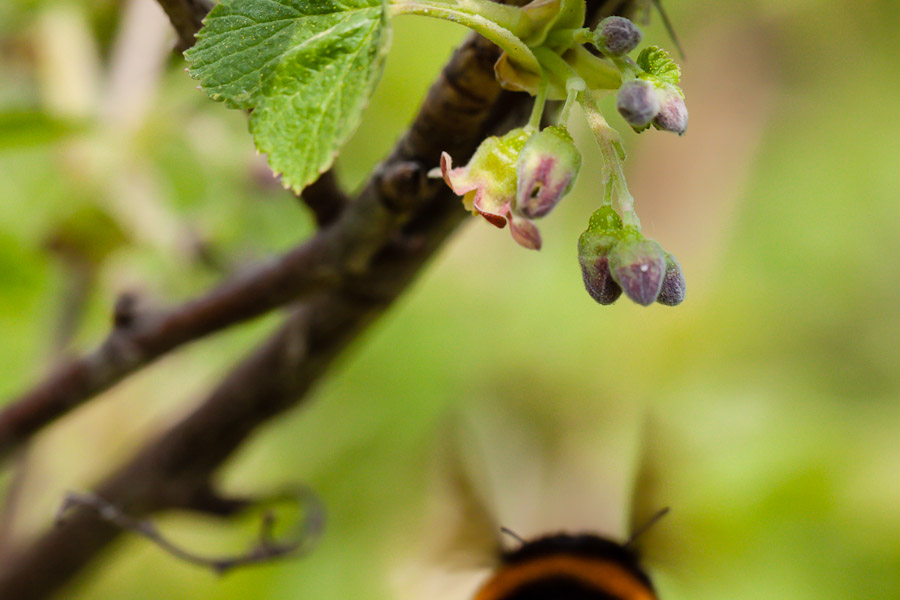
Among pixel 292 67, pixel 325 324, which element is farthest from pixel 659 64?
pixel 325 324

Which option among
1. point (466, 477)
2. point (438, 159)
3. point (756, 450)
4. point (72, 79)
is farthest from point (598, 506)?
point (438, 159)

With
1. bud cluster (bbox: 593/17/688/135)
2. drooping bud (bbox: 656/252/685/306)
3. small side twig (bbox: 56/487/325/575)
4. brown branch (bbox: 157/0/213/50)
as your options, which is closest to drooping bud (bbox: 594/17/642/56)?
bud cluster (bbox: 593/17/688/135)

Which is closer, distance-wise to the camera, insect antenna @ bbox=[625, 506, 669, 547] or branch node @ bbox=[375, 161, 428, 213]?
branch node @ bbox=[375, 161, 428, 213]

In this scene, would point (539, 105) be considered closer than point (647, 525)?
Yes

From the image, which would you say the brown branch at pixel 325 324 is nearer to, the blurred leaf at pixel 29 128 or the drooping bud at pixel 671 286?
the drooping bud at pixel 671 286

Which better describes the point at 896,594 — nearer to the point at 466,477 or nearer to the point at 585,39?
the point at 466,477

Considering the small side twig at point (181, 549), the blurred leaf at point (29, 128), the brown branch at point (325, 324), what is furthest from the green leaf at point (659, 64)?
the blurred leaf at point (29, 128)

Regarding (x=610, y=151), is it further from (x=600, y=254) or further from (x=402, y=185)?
(x=402, y=185)

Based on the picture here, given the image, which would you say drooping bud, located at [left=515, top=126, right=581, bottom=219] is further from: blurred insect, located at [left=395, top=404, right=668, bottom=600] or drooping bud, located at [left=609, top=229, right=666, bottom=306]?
blurred insect, located at [left=395, top=404, right=668, bottom=600]
